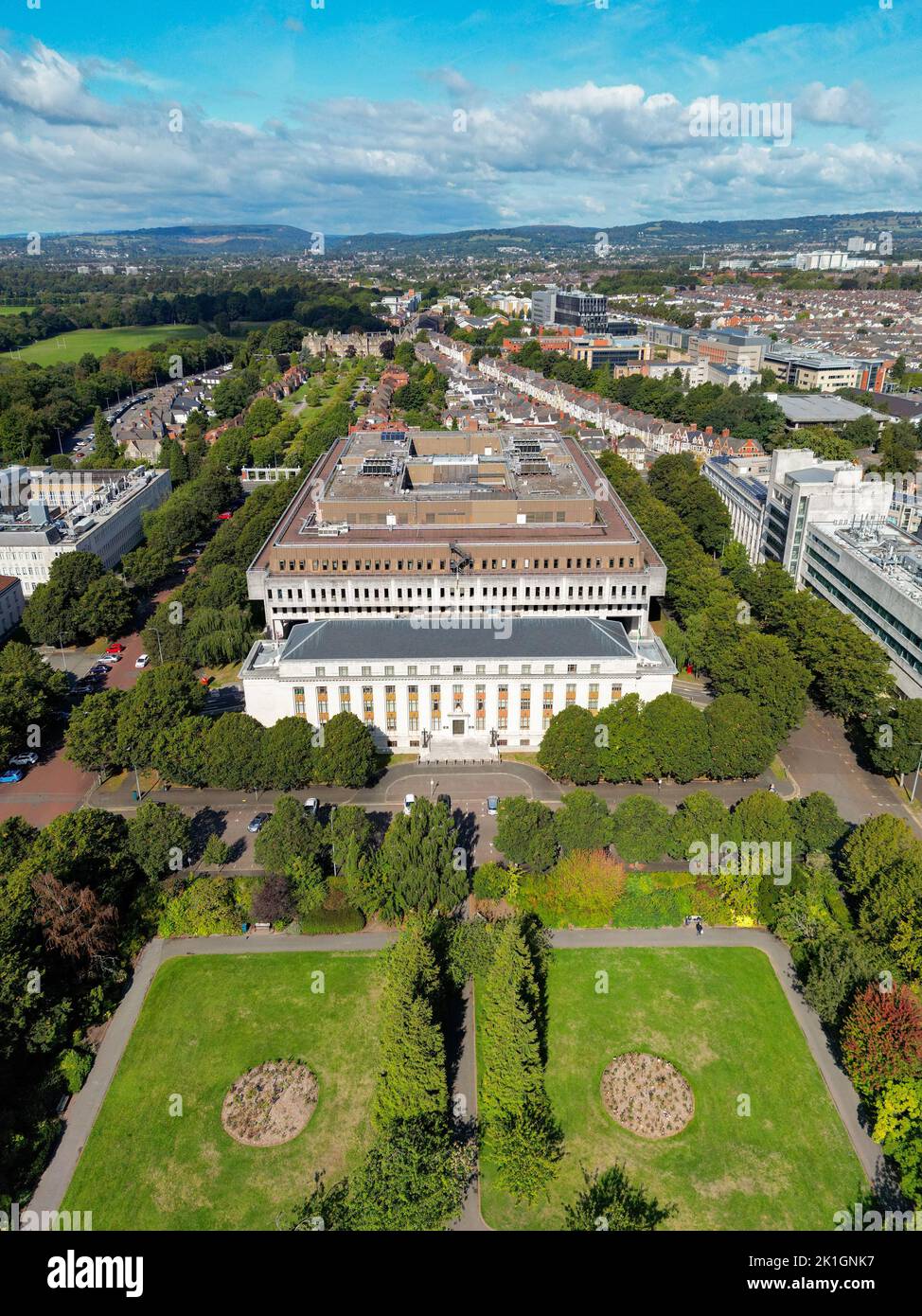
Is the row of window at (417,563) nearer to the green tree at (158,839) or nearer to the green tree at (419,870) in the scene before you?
the green tree at (158,839)

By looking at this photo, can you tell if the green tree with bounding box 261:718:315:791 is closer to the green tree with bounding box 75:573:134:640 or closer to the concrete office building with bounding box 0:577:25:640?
the green tree with bounding box 75:573:134:640

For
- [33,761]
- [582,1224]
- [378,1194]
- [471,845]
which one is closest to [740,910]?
[471,845]

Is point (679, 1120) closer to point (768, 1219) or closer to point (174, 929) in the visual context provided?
point (768, 1219)

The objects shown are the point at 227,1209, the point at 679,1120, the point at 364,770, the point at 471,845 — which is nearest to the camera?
the point at 227,1209

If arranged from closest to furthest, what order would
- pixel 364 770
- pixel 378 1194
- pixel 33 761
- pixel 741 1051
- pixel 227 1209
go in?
1. pixel 378 1194
2. pixel 227 1209
3. pixel 741 1051
4. pixel 364 770
5. pixel 33 761

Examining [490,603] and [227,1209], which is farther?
[490,603]

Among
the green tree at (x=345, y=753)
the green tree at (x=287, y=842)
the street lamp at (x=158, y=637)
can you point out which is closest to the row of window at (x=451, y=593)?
the street lamp at (x=158, y=637)

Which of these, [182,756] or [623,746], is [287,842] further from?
[623,746]
